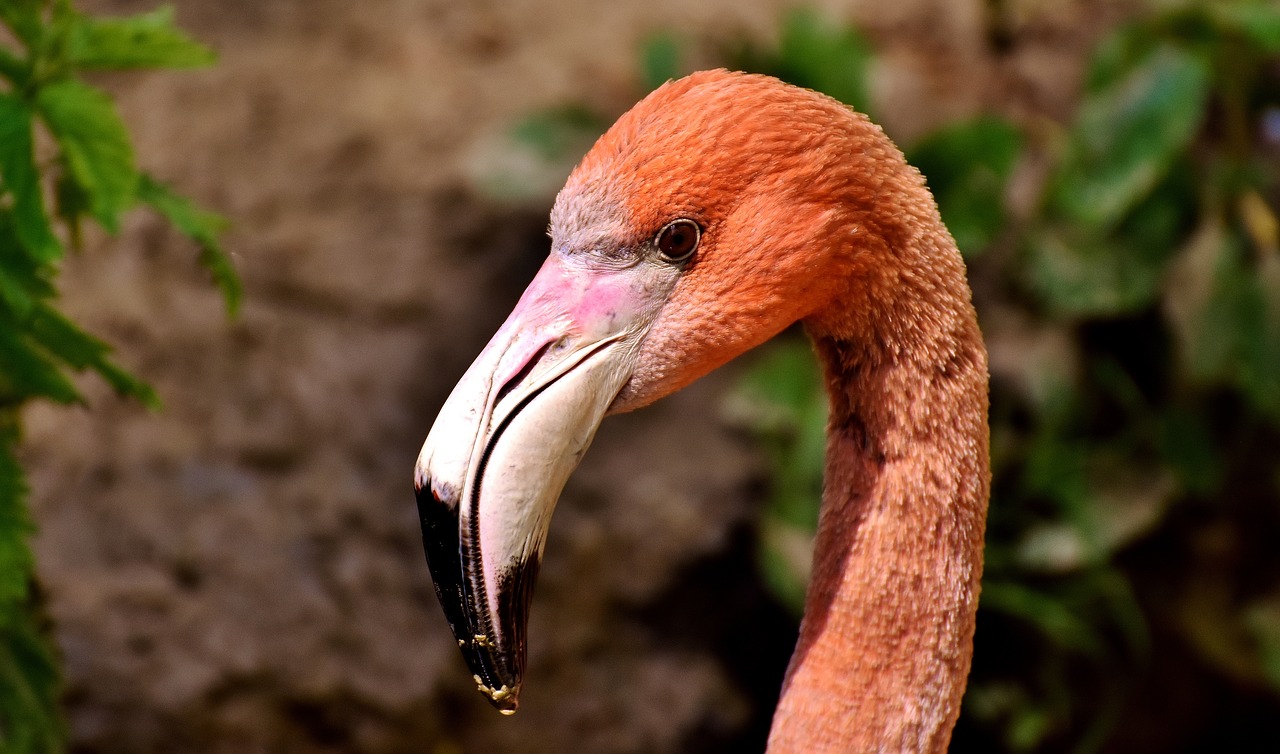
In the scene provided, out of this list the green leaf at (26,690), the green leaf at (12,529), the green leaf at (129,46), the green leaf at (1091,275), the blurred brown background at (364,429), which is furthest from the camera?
the green leaf at (1091,275)

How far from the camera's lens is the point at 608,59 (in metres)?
4.09

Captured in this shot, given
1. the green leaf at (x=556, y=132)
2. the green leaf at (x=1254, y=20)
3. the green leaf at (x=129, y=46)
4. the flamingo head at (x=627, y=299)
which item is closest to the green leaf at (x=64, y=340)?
the green leaf at (x=129, y=46)

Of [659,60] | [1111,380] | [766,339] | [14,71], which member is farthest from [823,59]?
[14,71]

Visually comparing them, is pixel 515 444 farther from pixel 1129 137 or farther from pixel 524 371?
pixel 1129 137

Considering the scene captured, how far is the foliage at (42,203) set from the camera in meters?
1.64

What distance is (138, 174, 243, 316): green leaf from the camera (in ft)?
6.30

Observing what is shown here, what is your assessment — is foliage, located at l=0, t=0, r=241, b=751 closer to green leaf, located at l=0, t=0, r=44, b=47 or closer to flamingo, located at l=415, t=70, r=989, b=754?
green leaf, located at l=0, t=0, r=44, b=47

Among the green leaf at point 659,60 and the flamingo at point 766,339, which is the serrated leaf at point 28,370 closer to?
the flamingo at point 766,339

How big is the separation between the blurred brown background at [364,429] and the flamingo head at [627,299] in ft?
5.67

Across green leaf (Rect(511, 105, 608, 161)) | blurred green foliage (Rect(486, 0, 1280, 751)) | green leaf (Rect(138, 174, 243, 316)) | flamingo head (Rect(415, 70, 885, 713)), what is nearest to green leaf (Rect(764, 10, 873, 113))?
blurred green foliage (Rect(486, 0, 1280, 751))

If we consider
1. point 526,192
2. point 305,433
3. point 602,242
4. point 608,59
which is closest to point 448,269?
point 526,192

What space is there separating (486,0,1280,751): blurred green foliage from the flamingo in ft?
5.95

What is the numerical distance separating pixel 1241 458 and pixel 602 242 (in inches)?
120

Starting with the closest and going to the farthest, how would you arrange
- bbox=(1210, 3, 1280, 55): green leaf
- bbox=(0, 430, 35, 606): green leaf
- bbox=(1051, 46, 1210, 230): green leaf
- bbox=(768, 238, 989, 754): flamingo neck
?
1. bbox=(768, 238, 989, 754): flamingo neck
2. bbox=(0, 430, 35, 606): green leaf
3. bbox=(1210, 3, 1280, 55): green leaf
4. bbox=(1051, 46, 1210, 230): green leaf
